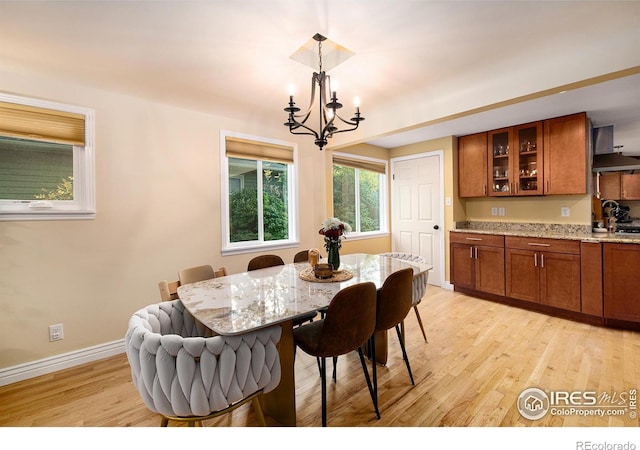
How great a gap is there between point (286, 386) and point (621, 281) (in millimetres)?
3411

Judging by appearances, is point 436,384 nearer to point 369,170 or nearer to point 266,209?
point 266,209

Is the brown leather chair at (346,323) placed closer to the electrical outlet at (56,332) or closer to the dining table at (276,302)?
the dining table at (276,302)

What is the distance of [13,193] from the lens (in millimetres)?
2244

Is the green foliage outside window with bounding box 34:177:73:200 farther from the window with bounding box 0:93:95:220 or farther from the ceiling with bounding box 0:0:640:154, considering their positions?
the ceiling with bounding box 0:0:640:154

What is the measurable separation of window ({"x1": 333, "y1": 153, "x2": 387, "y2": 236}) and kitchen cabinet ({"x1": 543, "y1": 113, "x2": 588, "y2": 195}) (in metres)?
2.32

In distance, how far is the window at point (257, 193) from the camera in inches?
130

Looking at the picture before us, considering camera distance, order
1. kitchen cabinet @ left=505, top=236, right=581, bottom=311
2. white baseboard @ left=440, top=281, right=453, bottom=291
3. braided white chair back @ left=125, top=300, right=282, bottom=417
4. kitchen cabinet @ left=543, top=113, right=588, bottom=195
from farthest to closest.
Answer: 1. white baseboard @ left=440, top=281, right=453, bottom=291
2. kitchen cabinet @ left=543, top=113, right=588, bottom=195
3. kitchen cabinet @ left=505, top=236, right=581, bottom=311
4. braided white chair back @ left=125, top=300, right=282, bottom=417

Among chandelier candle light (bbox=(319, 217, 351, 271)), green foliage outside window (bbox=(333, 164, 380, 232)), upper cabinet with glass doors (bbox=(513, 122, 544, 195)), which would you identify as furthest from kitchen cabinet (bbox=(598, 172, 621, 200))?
chandelier candle light (bbox=(319, 217, 351, 271))

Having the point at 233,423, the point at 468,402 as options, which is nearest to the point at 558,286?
the point at 468,402

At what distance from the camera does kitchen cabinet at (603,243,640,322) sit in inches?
108

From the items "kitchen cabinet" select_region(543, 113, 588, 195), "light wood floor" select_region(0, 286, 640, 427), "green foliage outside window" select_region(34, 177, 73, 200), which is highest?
"kitchen cabinet" select_region(543, 113, 588, 195)

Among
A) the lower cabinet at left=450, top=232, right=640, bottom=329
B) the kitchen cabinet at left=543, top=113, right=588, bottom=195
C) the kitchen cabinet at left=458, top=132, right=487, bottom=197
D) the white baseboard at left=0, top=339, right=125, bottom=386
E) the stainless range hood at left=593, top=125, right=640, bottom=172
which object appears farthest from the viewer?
the kitchen cabinet at left=458, top=132, right=487, bottom=197

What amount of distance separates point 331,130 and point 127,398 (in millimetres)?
2350

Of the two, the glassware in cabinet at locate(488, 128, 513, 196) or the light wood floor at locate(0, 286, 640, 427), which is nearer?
the light wood floor at locate(0, 286, 640, 427)
